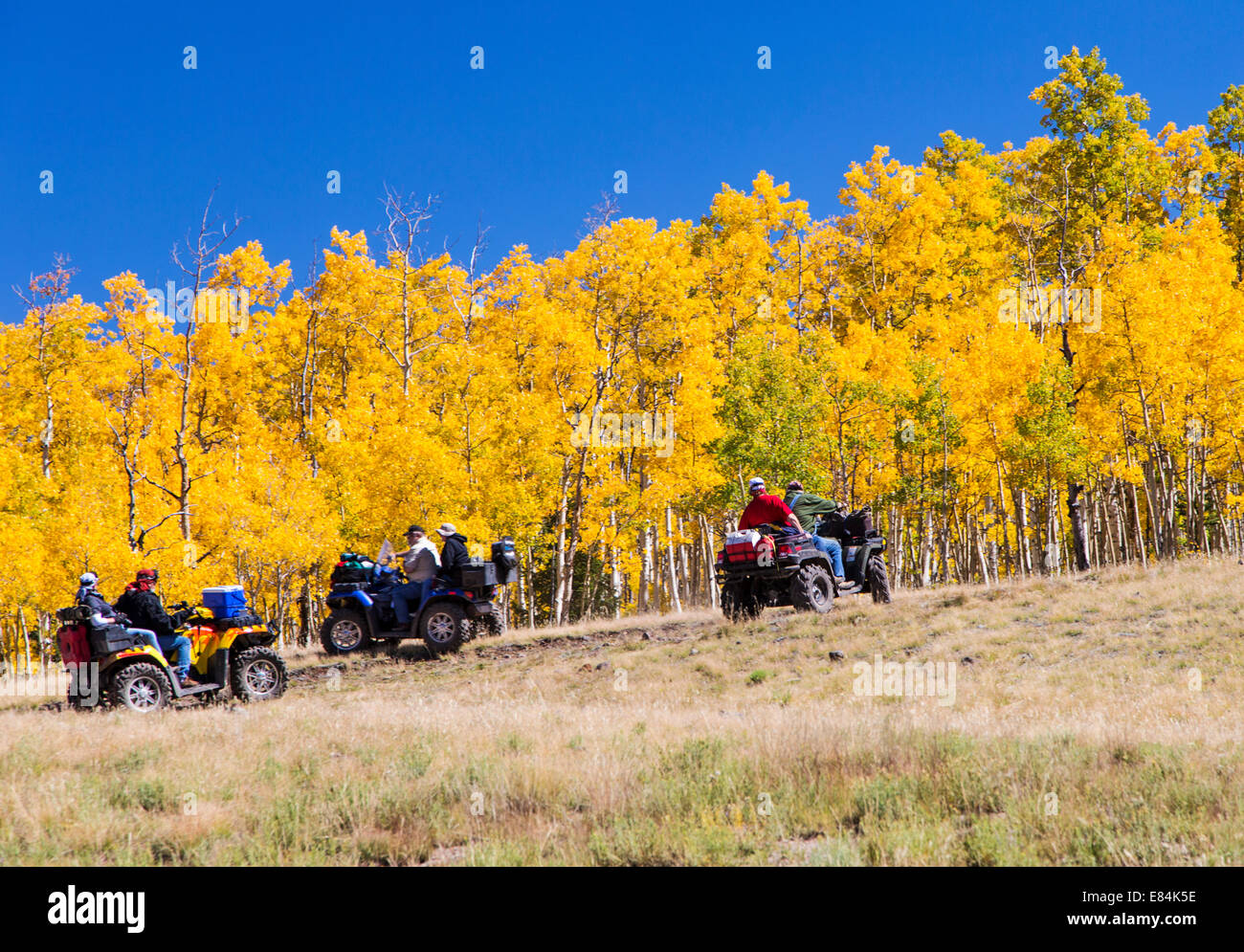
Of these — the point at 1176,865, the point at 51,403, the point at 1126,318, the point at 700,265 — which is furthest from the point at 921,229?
the point at 1176,865

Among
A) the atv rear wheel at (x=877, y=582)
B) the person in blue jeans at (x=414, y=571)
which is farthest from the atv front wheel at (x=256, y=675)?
the atv rear wheel at (x=877, y=582)

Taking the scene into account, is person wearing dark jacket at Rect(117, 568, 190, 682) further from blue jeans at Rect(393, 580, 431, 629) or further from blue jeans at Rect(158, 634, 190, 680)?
blue jeans at Rect(393, 580, 431, 629)

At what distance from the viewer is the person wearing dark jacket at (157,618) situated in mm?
11930

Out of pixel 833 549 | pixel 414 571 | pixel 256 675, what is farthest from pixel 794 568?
pixel 256 675

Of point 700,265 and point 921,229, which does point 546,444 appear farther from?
point 921,229

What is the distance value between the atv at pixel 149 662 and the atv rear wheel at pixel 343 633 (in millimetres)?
3902

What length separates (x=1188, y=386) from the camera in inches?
990

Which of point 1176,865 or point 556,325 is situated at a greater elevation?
point 556,325

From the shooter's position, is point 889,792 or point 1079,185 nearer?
point 889,792

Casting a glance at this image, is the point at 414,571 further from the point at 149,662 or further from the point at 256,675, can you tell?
the point at 149,662

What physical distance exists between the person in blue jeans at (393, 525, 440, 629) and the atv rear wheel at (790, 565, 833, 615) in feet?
20.5

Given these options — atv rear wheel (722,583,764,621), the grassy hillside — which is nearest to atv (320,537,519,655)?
the grassy hillside

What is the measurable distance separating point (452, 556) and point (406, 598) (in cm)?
118

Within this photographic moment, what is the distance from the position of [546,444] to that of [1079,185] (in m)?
23.1
